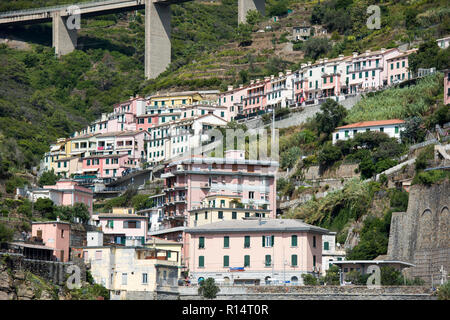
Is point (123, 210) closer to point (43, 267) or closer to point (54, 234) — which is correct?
point (54, 234)

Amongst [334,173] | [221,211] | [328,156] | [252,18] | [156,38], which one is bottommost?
[221,211]

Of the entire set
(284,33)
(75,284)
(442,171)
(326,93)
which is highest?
(284,33)

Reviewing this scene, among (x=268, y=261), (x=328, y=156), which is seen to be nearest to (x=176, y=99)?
(x=328, y=156)

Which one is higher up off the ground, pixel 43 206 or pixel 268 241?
pixel 43 206

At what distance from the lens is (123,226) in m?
90.9

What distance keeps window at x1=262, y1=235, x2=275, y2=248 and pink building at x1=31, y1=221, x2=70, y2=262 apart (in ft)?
41.4

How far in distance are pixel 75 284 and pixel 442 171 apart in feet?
86.3

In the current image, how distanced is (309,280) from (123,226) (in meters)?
19.1

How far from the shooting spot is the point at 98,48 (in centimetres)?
18362

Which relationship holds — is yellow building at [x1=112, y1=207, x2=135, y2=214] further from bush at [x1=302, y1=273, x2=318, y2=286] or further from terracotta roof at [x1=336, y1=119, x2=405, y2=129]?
bush at [x1=302, y1=273, x2=318, y2=286]

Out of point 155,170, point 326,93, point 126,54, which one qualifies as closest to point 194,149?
point 155,170

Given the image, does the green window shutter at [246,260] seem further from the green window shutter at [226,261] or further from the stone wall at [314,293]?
the stone wall at [314,293]

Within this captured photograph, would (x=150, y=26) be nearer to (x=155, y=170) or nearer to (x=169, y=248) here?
(x=155, y=170)

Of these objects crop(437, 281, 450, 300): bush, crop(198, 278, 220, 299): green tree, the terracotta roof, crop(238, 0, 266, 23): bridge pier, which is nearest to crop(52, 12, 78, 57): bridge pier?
crop(238, 0, 266, 23): bridge pier
